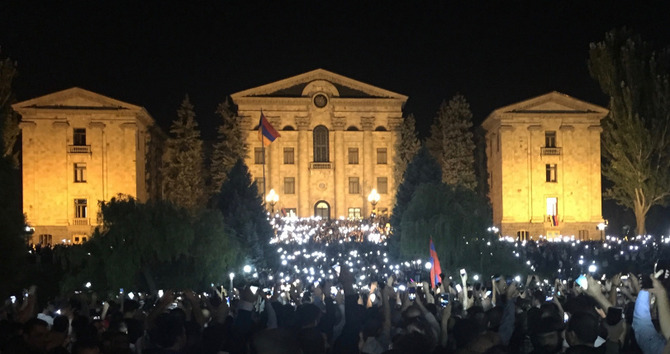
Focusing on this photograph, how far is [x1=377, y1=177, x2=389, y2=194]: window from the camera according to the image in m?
62.6

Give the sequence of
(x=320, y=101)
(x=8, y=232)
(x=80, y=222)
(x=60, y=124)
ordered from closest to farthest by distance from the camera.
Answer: (x=8, y=232), (x=80, y=222), (x=60, y=124), (x=320, y=101)

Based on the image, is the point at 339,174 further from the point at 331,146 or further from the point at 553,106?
the point at 553,106

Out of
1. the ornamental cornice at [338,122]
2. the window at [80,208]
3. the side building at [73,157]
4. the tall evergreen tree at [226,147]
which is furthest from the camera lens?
the ornamental cornice at [338,122]

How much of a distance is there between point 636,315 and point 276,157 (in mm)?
55842

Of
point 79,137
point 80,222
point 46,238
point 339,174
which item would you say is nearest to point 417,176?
point 339,174

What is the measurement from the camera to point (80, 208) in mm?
→ 55938

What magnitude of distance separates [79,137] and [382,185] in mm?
20920

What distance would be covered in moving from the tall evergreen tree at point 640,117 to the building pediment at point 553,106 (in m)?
7.51

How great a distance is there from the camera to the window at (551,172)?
58031mm

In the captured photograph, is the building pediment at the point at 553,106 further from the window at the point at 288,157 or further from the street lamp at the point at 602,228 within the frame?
the window at the point at 288,157

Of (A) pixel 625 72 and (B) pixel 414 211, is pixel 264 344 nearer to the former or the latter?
(B) pixel 414 211

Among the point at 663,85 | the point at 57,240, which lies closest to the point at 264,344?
the point at 663,85

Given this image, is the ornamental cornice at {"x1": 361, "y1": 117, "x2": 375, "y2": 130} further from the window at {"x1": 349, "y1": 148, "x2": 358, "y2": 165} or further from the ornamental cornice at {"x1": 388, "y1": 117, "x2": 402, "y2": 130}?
the window at {"x1": 349, "y1": 148, "x2": 358, "y2": 165}

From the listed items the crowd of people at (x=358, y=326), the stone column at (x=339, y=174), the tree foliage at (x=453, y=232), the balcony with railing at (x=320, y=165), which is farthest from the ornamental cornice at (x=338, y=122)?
the crowd of people at (x=358, y=326)
